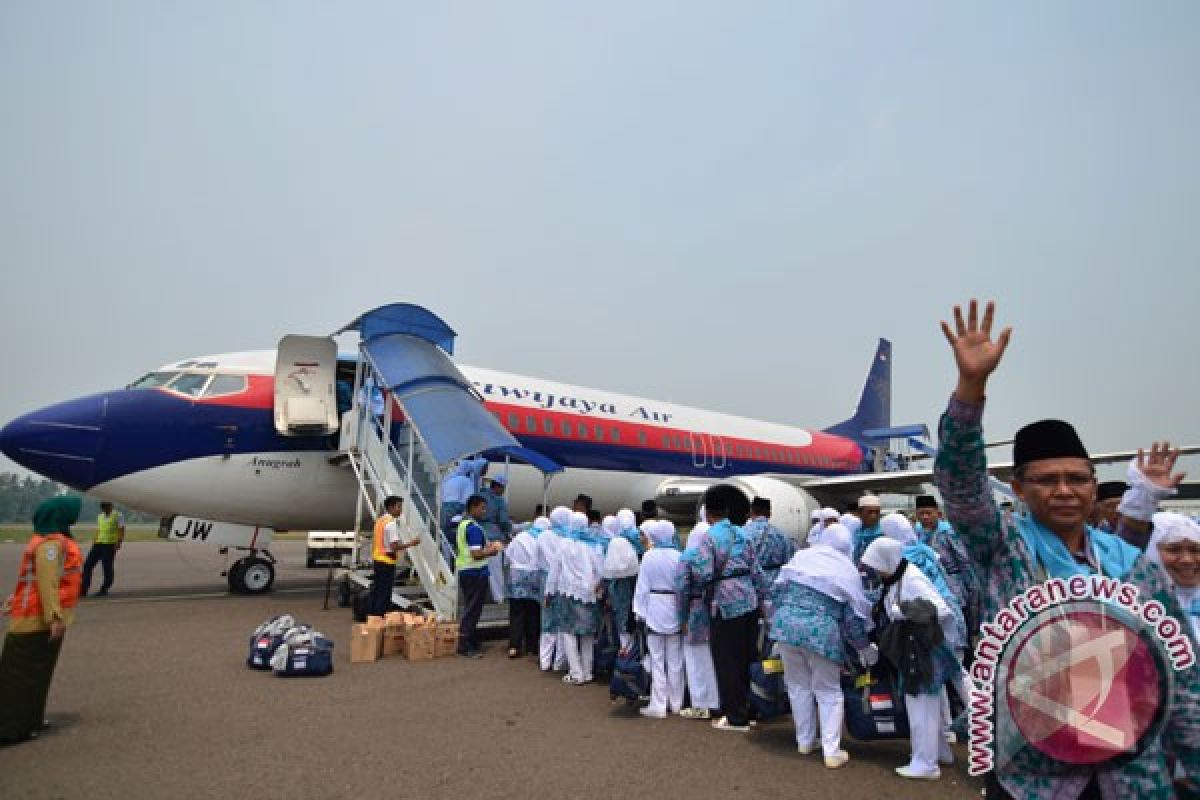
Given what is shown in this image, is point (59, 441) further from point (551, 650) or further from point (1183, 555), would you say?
point (1183, 555)

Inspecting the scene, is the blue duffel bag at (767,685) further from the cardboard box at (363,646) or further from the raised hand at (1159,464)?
the cardboard box at (363,646)

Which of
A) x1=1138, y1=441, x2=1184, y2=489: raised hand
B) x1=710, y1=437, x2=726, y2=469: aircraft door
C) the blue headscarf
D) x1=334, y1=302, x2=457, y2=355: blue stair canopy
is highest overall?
x1=334, y1=302, x2=457, y2=355: blue stair canopy

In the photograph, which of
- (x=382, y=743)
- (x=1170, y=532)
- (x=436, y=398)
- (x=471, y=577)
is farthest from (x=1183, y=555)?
(x=436, y=398)

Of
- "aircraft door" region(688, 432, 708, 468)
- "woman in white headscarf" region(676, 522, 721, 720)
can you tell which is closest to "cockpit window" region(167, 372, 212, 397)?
"woman in white headscarf" region(676, 522, 721, 720)

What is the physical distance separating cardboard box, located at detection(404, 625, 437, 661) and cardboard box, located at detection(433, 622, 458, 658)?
0.17 ft

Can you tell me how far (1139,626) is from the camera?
1.76 m

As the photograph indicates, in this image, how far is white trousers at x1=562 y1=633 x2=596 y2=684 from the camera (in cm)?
688

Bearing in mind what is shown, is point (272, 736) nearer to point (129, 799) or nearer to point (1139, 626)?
point (129, 799)

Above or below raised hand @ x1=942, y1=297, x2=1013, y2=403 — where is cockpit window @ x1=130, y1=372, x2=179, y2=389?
above

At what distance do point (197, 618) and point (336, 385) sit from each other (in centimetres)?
399

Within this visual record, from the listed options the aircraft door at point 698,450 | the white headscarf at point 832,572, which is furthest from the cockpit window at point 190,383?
the aircraft door at point 698,450

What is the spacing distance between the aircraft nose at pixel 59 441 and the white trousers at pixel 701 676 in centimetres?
833

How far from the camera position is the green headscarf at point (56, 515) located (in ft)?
16.4

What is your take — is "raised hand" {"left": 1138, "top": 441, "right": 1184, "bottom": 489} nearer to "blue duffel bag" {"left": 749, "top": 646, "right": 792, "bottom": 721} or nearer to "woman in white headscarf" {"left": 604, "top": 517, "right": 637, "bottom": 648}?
"blue duffel bag" {"left": 749, "top": 646, "right": 792, "bottom": 721}
